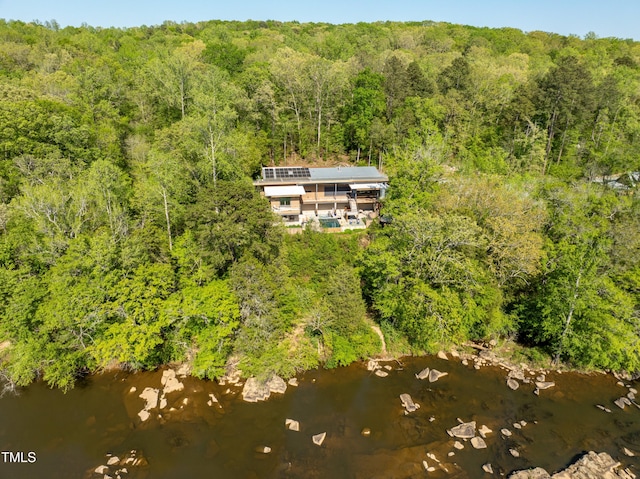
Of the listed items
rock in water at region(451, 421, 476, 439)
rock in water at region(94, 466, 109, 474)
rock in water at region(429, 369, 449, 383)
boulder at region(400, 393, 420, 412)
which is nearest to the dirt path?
rock in water at region(429, 369, 449, 383)

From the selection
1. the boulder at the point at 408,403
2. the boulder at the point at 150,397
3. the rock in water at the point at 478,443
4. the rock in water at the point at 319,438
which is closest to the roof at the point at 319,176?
the boulder at the point at 150,397

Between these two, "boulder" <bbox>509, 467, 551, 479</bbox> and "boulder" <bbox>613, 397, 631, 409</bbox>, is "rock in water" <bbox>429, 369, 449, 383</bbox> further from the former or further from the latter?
"boulder" <bbox>613, 397, 631, 409</bbox>

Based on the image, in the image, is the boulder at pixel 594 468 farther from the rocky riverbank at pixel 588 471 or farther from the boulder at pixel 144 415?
the boulder at pixel 144 415

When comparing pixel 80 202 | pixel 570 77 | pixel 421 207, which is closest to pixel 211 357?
pixel 80 202

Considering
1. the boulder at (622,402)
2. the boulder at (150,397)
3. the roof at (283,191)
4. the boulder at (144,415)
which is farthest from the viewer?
the roof at (283,191)

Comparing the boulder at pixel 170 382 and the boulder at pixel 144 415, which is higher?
the boulder at pixel 170 382

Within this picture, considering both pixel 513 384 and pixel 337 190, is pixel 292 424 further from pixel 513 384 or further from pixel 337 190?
pixel 337 190

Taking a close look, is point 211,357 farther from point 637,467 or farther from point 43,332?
point 637,467
